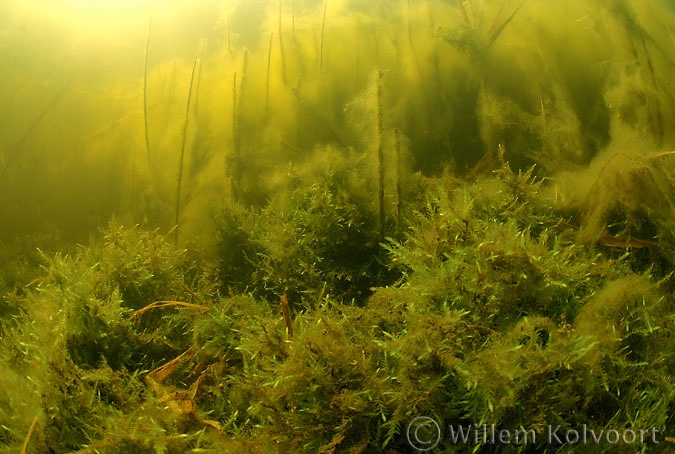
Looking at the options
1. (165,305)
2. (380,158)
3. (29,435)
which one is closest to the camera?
(29,435)

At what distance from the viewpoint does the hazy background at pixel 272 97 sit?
2117mm

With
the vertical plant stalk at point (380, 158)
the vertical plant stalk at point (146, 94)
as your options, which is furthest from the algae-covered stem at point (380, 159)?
the vertical plant stalk at point (146, 94)

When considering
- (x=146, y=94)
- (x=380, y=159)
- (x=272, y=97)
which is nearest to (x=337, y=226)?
(x=380, y=159)

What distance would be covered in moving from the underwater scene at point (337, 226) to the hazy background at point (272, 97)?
1cm

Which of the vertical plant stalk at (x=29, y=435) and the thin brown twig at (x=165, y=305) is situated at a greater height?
the thin brown twig at (x=165, y=305)

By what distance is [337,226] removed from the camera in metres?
1.85

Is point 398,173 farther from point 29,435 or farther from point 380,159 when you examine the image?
point 29,435

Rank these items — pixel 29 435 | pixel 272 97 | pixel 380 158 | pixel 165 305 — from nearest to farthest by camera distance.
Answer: pixel 29 435, pixel 165 305, pixel 380 158, pixel 272 97

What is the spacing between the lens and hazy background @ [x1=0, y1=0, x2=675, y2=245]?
2117mm

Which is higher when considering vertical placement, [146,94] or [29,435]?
[146,94]

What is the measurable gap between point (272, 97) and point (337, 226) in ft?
2.60

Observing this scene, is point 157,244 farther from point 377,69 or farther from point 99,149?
point 377,69

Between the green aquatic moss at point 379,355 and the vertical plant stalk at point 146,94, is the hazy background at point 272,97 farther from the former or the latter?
→ the green aquatic moss at point 379,355

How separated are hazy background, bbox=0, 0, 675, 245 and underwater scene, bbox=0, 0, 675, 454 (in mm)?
12
